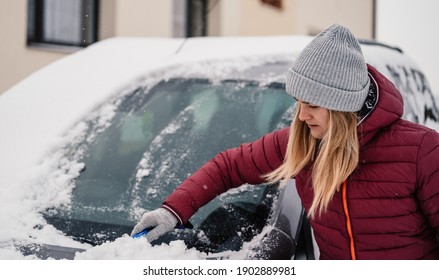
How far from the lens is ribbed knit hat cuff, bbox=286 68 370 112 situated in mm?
1198

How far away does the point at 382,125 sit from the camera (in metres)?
1.21

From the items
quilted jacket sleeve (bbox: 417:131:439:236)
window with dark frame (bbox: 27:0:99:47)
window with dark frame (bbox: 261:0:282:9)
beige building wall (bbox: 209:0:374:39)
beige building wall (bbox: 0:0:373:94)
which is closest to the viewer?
quilted jacket sleeve (bbox: 417:131:439:236)

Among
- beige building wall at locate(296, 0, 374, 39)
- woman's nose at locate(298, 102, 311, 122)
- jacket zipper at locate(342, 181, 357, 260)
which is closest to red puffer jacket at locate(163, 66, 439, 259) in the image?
jacket zipper at locate(342, 181, 357, 260)

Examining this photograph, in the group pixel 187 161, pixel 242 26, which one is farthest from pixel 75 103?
pixel 242 26

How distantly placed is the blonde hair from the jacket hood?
0.08ft

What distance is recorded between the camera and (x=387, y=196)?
122cm

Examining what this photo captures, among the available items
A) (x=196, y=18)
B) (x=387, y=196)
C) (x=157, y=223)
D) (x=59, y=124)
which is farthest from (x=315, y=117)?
(x=196, y=18)

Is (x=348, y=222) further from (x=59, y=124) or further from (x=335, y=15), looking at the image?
(x=335, y=15)

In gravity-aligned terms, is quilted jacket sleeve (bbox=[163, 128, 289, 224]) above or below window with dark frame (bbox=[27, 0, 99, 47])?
below

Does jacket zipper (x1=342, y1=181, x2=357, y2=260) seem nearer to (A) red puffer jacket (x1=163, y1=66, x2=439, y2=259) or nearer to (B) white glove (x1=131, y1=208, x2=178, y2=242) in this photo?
(A) red puffer jacket (x1=163, y1=66, x2=439, y2=259)

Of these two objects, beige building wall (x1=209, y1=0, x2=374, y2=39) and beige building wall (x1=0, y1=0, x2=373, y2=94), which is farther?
beige building wall (x1=209, y1=0, x2=374, y2=39)

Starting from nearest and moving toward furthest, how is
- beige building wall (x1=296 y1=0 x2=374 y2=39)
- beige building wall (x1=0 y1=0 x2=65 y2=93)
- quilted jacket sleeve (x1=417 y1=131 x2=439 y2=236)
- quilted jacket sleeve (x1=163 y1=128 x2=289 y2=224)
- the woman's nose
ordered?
quilted jacket sleeve (x1=417 y1=131 x2=439 y2=236) → the woman's nose → quilted jacket sleeve (x1=163 y1=128 x2=289 y2=224) → beige building wall (x1=0 y1=0 x2=65 y2=93) → beige building wall (x1=296 y1=0 x2=374 y2=39)

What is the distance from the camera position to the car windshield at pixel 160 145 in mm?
1463

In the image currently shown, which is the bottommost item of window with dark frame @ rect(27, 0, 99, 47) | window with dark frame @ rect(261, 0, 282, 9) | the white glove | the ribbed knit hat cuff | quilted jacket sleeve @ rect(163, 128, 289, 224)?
the white glove
